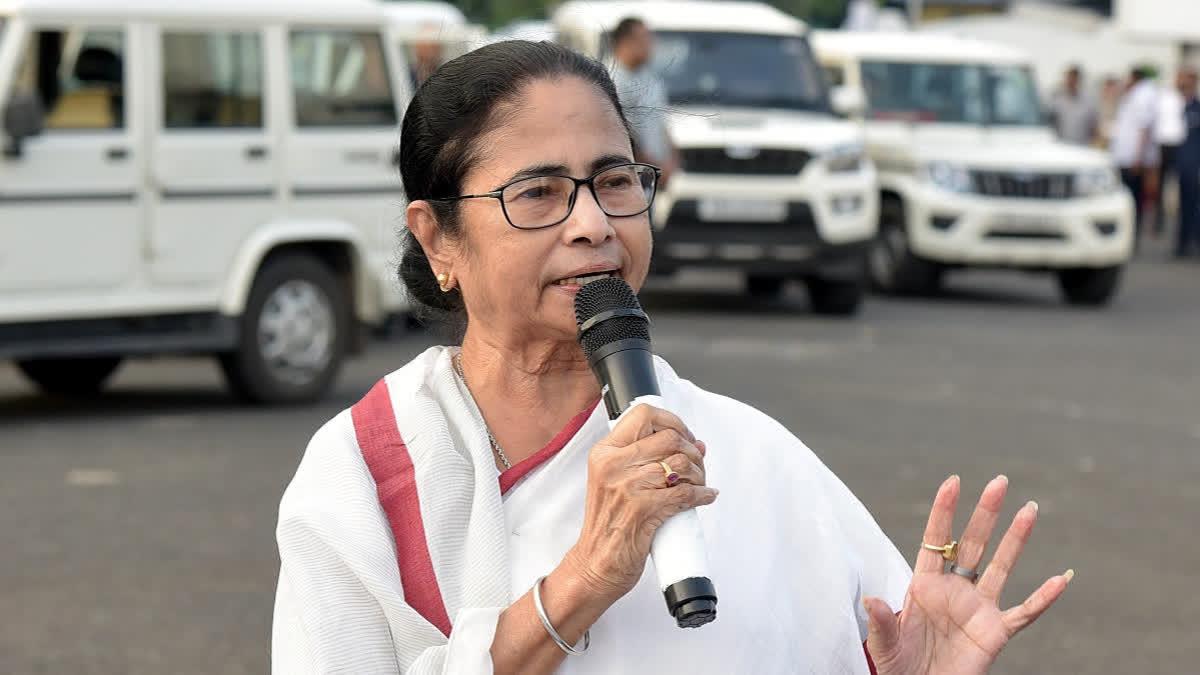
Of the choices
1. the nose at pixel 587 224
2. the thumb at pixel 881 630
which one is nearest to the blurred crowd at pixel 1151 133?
the thumb at pixel 881 630

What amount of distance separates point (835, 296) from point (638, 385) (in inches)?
607

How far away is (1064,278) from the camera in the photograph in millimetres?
20344

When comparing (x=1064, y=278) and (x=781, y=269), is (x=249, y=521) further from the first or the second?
(x=1064, y=278)

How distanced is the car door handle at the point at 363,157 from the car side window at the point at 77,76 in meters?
1.35

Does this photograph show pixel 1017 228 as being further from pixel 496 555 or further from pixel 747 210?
pixel 496 555

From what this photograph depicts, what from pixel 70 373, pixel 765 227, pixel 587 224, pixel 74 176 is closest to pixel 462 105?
pixel 587 224

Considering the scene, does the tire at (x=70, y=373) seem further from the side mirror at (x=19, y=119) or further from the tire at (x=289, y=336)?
the side mirror at (x=19, y=119)

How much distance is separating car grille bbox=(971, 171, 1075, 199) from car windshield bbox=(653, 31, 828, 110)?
211 cm

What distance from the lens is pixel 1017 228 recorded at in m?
19.3

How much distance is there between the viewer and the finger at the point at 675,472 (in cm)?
239

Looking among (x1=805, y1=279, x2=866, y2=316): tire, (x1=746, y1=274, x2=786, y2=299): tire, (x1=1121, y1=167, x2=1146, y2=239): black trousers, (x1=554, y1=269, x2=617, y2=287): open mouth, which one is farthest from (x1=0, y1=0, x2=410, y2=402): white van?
(x1=1121, y1=167, x2=1146, y2=239): black trousers

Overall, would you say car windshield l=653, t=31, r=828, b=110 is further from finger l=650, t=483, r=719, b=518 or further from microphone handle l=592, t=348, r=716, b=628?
finger l=650, t=483, r=719, b=518

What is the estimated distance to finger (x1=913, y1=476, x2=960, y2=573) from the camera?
2.87 meters

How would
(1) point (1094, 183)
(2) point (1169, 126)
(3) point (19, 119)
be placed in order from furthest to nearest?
1. (2) point (1169, 126)
2. (1) point (1094, 183)
3. (3) point (19, 119)
